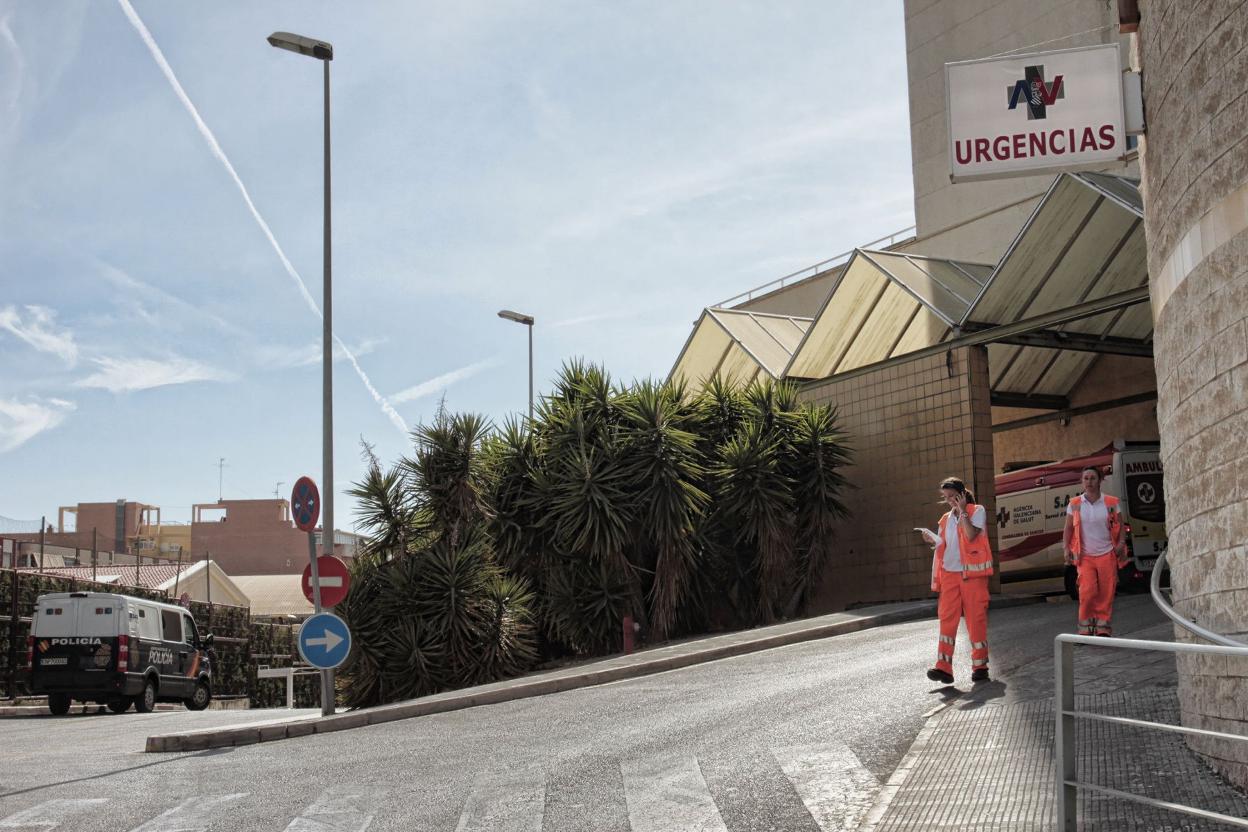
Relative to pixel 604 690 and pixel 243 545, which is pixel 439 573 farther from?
pixel 243 545

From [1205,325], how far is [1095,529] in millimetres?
6131

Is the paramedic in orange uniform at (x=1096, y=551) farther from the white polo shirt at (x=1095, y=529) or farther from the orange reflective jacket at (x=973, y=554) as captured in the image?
the orange reflective jacket at (x=973, y=554)

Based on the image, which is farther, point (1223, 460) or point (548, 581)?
point (548, 581)

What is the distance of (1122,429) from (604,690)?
16814 mm

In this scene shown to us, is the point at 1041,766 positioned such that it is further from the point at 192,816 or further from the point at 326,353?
the point at 326,353

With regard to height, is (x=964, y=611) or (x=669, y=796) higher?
(x=964, y=611)

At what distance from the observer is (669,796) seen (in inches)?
300

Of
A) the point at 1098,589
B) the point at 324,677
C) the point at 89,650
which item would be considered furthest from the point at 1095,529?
the point at 89,650

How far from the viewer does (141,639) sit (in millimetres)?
22766

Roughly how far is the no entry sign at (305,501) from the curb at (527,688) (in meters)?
2.17

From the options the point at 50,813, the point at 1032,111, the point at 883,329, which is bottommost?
the point at 50,813

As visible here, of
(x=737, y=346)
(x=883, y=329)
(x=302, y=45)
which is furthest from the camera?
(x=737, y=346)

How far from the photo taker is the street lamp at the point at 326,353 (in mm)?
14680

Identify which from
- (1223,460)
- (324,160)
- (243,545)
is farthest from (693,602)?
(243,545)
